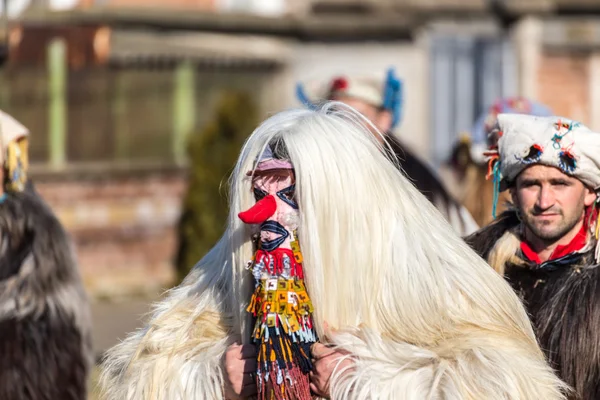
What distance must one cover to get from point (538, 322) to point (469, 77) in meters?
10.7

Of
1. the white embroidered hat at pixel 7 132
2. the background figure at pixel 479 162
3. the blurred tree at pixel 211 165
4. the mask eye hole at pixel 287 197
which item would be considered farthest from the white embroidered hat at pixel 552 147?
the blurred tree at pixel 211 165

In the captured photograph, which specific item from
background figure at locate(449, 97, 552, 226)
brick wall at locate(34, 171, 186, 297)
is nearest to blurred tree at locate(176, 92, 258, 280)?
brick wall at locate(34, 171, 186, 297)

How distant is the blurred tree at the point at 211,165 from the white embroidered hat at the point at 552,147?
6.43 metres

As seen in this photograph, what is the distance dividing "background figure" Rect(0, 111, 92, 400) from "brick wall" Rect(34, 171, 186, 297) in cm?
689

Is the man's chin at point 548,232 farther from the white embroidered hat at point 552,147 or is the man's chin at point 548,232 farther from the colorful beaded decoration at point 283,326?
the colorful beaded decoration at point 283,326

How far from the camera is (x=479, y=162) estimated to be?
21.7ft

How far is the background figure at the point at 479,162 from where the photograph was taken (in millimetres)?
6262

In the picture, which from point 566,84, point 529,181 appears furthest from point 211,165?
point 529,181

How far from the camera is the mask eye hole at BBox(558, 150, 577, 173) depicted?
369cm

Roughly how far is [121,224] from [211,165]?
5.25ft

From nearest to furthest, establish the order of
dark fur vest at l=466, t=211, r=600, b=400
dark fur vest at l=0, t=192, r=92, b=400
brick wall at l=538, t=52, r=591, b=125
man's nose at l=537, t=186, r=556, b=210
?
dark fur vest at l=466, t=211, r=600, b=400 → man's nose at l=537, t=186, r=556, b=210 → dark fur vest at l=0, t=192, r=92, b=400 → brick wall at l=538, t=52, r=591, b=125

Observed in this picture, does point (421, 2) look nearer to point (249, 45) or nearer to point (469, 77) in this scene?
point (469, 77)

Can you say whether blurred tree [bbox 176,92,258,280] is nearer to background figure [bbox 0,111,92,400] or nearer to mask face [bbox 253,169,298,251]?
background figure [bbox 0,111,92,400]

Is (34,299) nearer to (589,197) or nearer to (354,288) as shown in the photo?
(354,288)
